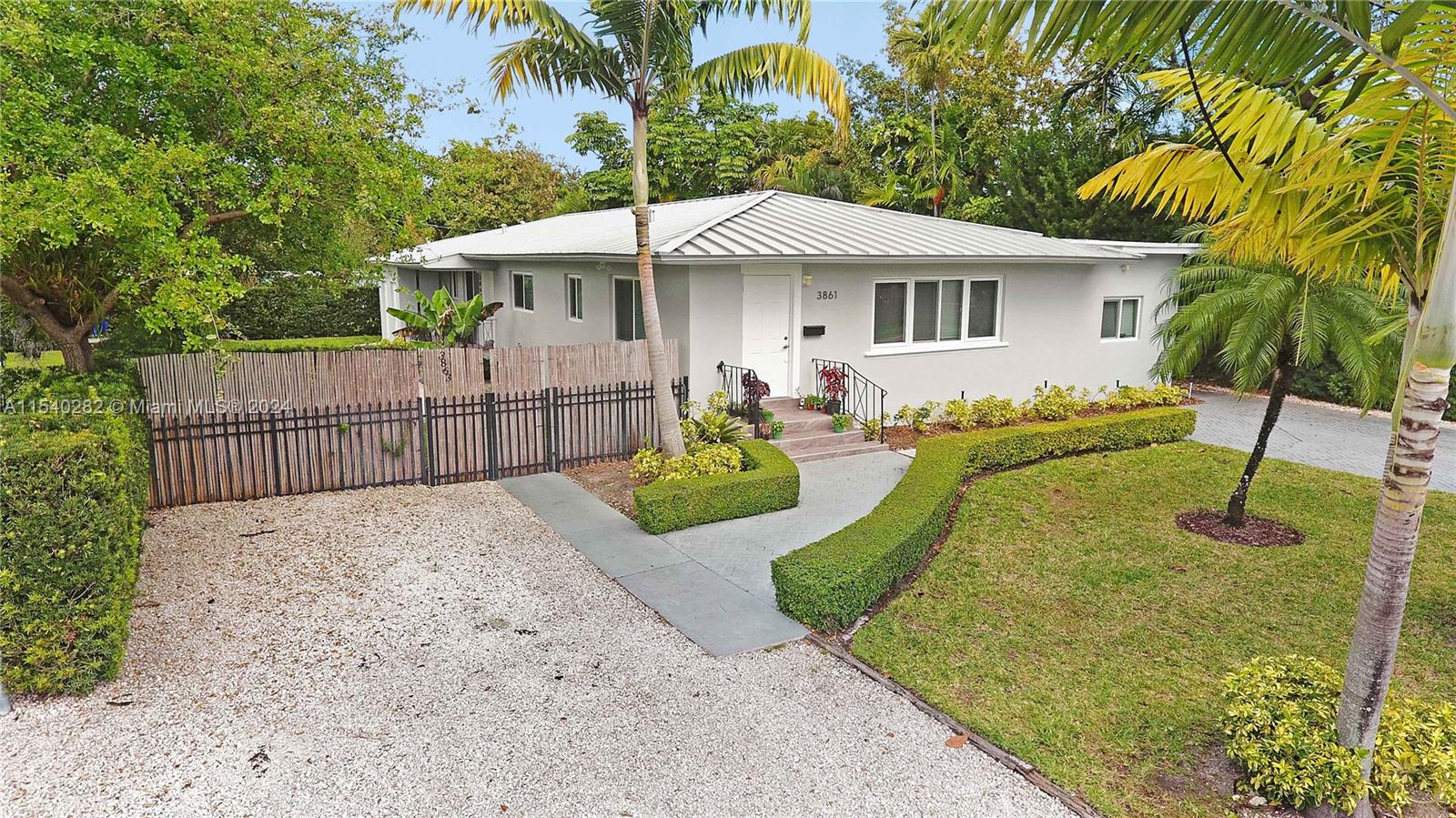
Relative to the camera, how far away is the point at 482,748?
4.95m

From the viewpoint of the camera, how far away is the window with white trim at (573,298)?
16172mm

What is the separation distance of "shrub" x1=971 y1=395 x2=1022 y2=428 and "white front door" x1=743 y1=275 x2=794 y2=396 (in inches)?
129

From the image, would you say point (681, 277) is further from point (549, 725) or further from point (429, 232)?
point (549, 725)

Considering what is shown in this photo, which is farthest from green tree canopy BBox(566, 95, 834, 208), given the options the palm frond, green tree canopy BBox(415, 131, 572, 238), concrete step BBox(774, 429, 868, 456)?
the palm frond

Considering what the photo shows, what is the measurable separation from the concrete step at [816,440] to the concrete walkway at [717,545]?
1.47 feet

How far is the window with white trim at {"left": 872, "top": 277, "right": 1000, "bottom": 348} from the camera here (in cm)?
1435

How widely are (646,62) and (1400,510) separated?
27.9 ft

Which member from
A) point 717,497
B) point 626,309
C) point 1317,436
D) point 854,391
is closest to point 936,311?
point 854,391

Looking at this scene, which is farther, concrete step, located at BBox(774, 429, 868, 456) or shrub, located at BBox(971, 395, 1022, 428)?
shrub, located at BBox(971, 395, 1022, 428)

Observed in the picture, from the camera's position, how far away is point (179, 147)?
7348 millimetres

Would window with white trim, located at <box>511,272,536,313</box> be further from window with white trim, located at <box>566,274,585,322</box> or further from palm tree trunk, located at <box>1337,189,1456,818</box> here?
palm tree trunk, located at <box>1337,189,1456,818</box>

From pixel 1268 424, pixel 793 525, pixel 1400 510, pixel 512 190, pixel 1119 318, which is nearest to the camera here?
pixel 1400 510

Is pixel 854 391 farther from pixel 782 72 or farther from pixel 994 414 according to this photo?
pixel 782 72

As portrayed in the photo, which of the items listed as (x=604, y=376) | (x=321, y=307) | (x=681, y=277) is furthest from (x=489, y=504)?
(x=321, y=307)
